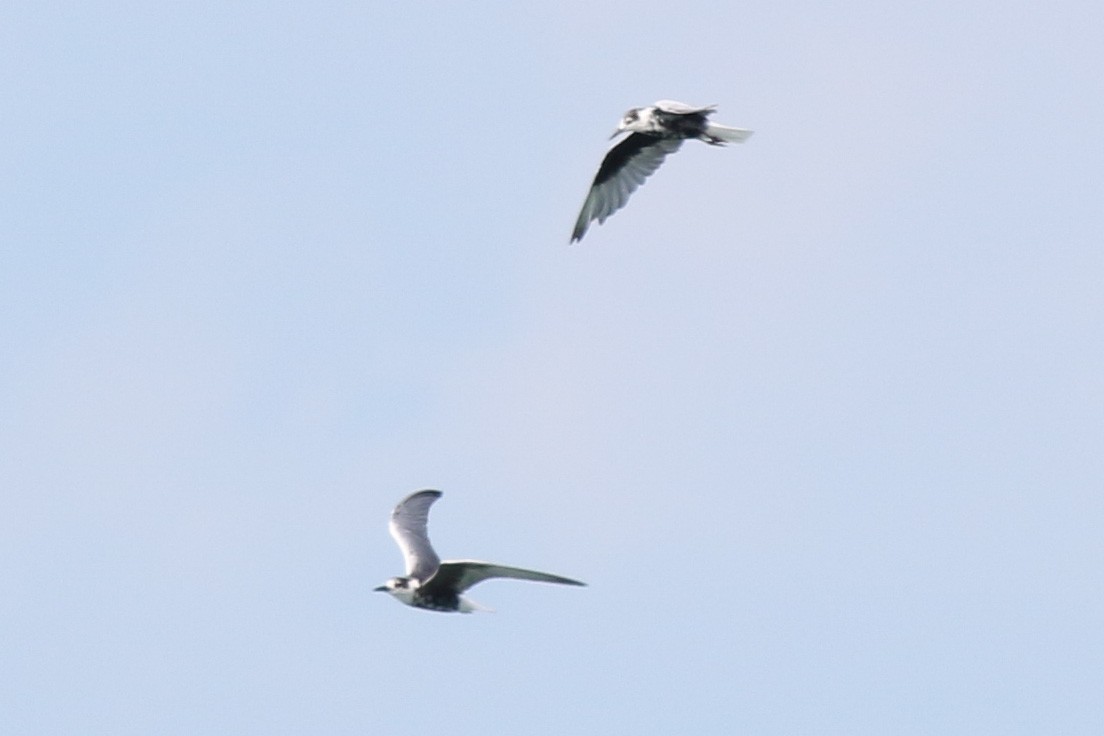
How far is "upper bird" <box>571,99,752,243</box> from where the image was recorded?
41156mm

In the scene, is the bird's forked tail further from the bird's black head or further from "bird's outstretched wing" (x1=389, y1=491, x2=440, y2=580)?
the bird's black head

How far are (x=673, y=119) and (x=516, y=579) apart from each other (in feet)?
41.0

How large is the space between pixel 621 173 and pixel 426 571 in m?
10.9

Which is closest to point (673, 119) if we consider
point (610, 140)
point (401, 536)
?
point (610, 140)

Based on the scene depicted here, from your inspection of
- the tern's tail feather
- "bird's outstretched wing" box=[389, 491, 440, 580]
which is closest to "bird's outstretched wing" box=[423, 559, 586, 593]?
"bird's outstretched wing" box=[389, 491, 440, 580]

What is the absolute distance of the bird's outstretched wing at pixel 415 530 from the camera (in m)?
35.4

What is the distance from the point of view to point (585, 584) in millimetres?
28656

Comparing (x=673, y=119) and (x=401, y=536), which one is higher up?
(x=673, y=119)

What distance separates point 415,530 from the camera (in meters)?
36.3

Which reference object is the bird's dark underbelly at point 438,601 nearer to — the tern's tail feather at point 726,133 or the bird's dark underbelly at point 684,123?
the tern's tail feather at point 726,133

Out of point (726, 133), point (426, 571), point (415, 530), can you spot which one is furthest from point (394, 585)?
point (726, 133)

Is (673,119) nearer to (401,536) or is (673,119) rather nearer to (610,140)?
(610,140)

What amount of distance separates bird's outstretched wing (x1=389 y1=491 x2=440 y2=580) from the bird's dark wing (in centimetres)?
834

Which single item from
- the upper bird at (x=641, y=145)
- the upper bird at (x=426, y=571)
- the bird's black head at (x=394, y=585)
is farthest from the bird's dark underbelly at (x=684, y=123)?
the bird's black head at (x=394, y=585)
